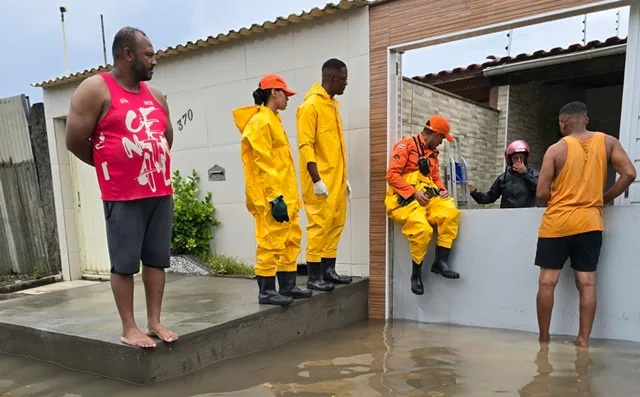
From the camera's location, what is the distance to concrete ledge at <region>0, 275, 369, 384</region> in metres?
2.50

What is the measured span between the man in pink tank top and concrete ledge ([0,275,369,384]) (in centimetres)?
17

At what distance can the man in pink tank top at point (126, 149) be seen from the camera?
2193 mm

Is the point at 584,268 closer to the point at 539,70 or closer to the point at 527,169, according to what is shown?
the point at 527,169

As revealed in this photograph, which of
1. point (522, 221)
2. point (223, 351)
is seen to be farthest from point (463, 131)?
point (223, 351)

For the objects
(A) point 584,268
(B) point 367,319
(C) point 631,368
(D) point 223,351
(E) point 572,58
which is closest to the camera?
(C) point 631,368

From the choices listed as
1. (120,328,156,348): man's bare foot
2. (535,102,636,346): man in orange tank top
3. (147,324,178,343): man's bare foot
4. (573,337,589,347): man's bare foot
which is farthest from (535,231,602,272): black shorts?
(120,328,156,348): man's bare foot

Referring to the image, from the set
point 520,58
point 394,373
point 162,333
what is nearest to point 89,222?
point 162,333

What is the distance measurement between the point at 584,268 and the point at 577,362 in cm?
62

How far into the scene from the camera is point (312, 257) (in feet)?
11.7

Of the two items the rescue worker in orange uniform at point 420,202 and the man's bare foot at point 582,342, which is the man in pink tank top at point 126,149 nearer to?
the rescue worker in orange uniform at point 420,202

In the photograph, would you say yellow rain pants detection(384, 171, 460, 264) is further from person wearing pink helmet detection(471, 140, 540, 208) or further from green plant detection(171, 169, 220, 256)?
green plant detection(171, 169, 220, 256)

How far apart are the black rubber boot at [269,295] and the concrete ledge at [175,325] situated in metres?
0.06

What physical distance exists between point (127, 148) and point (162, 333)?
101 centimetres

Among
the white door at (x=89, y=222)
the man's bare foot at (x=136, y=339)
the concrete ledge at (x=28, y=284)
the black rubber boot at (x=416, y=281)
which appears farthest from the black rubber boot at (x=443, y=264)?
the concrete ledge at (x=28, y=284)
